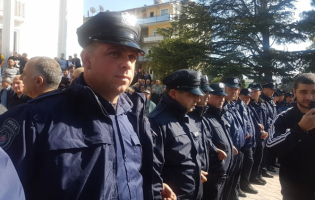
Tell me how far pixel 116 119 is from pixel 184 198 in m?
1.38

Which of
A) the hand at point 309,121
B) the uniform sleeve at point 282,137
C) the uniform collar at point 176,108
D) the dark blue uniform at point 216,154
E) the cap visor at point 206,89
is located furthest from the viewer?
the cap visor at point 206,89

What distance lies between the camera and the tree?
63.4 feet

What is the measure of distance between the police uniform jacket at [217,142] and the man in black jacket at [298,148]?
36.7 inches

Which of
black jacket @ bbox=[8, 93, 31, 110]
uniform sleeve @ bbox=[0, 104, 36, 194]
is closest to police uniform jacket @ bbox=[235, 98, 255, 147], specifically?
black jacket @ bbox=[8, 93, 31, 110]

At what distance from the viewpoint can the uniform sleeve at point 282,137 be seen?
241cm

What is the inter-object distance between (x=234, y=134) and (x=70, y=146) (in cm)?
380

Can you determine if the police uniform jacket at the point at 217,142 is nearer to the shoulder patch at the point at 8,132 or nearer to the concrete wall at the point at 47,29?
the shoulder patch at the point at 8,132

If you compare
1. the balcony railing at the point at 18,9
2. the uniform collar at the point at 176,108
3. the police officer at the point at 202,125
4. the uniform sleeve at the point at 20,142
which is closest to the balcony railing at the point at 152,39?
the balcony railing at the point at 18,9

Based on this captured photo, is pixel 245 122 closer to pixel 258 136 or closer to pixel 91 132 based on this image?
pixel 258 136

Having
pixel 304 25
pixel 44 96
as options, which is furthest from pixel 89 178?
pixel 304 25

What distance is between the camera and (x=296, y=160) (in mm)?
2615

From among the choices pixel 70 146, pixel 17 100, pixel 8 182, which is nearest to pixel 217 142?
pixel 70 146

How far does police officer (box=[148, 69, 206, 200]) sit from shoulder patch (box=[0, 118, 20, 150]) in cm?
130

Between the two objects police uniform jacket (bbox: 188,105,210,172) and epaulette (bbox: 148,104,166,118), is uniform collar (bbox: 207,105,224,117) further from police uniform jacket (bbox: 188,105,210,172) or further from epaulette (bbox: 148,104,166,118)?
epaulette (bbox: 148,104,166,118)
